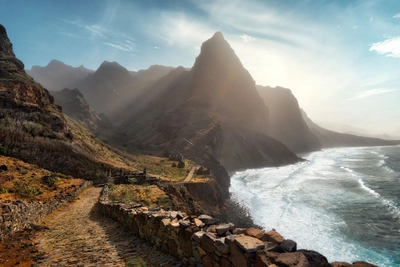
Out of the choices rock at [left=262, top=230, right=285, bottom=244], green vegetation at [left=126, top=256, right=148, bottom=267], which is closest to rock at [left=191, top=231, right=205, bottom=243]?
rock at [left=262, top=230, right=285, bottom=244]

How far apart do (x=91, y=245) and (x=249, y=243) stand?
24.1 ft

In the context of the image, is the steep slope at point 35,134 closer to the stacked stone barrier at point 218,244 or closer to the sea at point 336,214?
the stacked stone barrier at point 218,244

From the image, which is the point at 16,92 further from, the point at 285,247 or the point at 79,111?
the point at 79,111

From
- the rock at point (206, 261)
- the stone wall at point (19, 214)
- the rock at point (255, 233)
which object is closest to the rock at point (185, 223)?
the rock at point (206, 261)

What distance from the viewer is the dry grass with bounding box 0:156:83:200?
1725 centimetres

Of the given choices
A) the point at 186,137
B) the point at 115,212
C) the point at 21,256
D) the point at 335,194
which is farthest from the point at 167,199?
the point at 186,137

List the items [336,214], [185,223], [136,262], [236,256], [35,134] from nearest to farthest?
[236,256] < [185,223] < [136,262] < [35,134] < [336,214]

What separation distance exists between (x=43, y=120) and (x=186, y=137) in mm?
55136

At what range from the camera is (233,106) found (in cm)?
16550

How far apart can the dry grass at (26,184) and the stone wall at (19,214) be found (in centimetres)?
277

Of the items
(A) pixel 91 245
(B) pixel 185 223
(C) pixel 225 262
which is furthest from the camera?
(A) pixel 91 245

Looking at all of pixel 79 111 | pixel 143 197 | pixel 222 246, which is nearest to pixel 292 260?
pixel 222 246

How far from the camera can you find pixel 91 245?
957 cm

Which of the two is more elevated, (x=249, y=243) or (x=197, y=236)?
(x=249, y=243)
